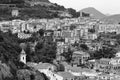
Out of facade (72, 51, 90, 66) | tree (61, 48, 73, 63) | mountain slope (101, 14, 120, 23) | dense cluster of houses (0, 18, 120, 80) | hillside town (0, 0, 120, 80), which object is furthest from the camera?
mountain slope (101, 14, 120, 23)

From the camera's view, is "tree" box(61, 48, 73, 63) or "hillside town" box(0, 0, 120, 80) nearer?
"hillside town" box(0, 0, 120, 80)

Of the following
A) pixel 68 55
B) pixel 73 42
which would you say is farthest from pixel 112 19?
pixel 68 55

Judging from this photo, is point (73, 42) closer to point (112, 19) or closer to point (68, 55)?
point (68, 55)

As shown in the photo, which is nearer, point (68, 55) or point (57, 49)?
point (68, 55)

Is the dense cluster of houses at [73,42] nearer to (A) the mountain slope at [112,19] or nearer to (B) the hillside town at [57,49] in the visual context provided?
(B) the hillside town at [57,49]

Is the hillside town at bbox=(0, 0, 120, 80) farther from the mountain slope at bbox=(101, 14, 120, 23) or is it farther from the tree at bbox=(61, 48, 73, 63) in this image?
the mountain slope at bbox=(101, 14, 120, 23)

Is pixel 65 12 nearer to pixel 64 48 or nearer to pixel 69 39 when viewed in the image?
pixel 69 39

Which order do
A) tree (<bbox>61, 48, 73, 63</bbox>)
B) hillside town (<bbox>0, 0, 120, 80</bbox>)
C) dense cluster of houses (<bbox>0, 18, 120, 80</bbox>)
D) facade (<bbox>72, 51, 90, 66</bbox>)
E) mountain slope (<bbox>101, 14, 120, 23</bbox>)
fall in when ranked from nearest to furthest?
hillside town (<bbox>0, 0, 120, 80</bbox>), dense cluster of houses (<bbox>0, 18, 120, 80</bbox>), facade (<bbox>72, 51, 90, 66</bbox>), tree (<bbox>61, 48, 73, 63</bbox>), mountain slope (<bbox>101, 14, 120, 23</bbox>)

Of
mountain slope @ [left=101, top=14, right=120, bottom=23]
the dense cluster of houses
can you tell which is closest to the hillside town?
the dense cluster of houses

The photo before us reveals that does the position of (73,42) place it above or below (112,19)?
above

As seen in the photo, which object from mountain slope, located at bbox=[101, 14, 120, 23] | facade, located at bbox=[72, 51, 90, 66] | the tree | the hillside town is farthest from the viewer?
mountain slope, located at bbox=[101, 14, 120, 23]

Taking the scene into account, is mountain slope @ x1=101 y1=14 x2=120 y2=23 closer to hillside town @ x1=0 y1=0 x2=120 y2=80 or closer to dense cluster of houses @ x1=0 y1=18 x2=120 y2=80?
dense cluster of houses @ x1=0 y1=18 x2=120 y2=80

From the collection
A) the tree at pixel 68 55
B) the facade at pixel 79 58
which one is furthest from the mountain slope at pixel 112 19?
the facade at pixel 79 58
